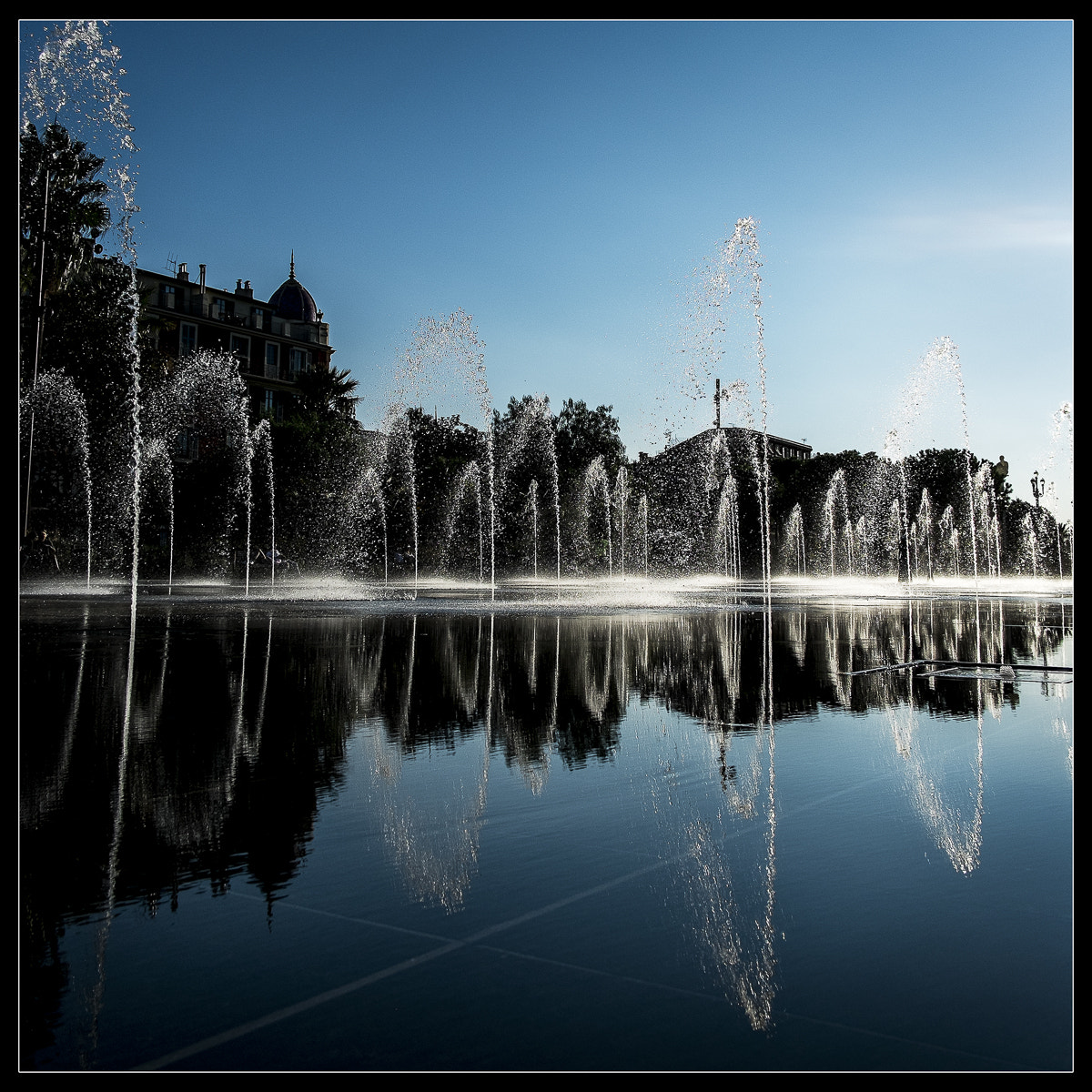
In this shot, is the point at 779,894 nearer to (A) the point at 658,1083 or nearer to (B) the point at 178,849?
(A) the point at 658,1083

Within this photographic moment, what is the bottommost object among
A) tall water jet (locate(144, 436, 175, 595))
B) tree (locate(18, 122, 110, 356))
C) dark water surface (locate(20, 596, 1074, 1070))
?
dark water surface (locate(20, 596, 1074, 1070))

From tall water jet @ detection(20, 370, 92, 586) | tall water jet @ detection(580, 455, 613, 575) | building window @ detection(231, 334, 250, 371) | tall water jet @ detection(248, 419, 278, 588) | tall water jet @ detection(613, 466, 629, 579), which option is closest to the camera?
tall water jet @ detection(20, 370, 92, 586)

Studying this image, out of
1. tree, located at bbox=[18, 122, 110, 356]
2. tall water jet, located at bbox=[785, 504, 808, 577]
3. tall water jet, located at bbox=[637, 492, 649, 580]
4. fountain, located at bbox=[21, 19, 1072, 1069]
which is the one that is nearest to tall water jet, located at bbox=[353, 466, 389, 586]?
tall water jet, located at bbox=[637, 492, 649, 580]

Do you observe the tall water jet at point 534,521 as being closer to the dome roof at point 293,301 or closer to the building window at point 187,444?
the building window at point 187,444

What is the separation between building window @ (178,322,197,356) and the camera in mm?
59500

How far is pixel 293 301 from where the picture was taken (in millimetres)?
75375

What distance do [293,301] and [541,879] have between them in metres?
76.5

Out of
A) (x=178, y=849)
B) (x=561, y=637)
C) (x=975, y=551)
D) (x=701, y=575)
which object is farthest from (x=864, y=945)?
(x=975, y=551)

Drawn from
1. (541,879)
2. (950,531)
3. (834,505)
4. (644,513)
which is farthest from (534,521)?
(541,879)

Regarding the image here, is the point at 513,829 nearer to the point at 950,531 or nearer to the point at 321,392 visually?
the point at 321,392

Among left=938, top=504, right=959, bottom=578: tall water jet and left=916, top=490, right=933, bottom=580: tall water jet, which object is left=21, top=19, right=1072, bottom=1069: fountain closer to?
left=916, top=490, right=933, bottom=580: tall water jet

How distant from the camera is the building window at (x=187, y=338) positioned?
59500mm

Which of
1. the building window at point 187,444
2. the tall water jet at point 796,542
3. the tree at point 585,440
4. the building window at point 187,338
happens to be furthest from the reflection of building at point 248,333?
the tall water jet at point 796,542
